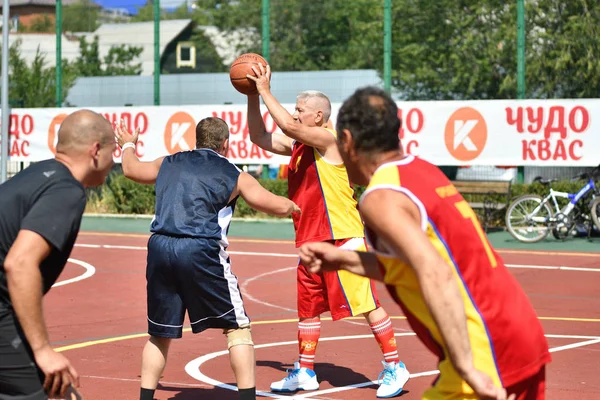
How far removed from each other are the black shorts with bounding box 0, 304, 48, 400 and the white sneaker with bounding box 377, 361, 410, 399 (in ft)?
12.1

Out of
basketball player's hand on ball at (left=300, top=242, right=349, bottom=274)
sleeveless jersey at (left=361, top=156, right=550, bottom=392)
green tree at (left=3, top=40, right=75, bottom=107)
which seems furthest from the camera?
green tree at (left=3, top=40, right=75, bottom=107)

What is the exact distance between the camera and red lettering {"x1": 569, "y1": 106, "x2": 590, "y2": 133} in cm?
1941

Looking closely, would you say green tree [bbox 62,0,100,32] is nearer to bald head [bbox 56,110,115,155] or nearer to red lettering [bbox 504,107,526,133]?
red lettering [bbox 504,107,526,133]

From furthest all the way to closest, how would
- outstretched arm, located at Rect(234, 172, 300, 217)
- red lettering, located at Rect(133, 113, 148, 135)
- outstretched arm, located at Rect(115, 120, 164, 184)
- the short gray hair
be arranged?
red lettering, located at Rect(133, 113, 148, 135), the short gray hair, outstretched arm, located at Rect(115, 120, 164, 184), outstretched arm, located at Rect(234, 172, 300, 217)

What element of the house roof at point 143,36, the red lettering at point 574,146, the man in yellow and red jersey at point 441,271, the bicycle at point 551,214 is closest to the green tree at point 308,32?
the house roof at point 143,36

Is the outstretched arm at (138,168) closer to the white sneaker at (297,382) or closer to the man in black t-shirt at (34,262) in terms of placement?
the white sneaker at (297,382)

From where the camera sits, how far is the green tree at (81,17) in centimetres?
5956

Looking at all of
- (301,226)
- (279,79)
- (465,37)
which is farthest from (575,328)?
(279,79)

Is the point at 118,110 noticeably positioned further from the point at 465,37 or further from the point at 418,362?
the point at 418,362

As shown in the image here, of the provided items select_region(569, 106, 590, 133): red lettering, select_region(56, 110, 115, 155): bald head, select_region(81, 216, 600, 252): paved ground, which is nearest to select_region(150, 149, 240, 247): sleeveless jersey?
select_region(56, 110, 115, 155): bald head

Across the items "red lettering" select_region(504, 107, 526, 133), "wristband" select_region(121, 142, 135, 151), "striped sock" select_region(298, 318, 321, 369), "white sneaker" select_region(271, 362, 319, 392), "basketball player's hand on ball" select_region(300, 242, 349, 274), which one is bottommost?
"white sneaker" select_region(271, 362, 319, 392)

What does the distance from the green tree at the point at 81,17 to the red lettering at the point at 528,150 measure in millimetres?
41130

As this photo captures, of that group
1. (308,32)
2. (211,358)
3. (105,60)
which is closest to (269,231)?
(211,358)

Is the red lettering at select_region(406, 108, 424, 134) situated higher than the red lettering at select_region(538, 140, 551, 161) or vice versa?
the red lettering at select_region(406, 108, 424, 134)
